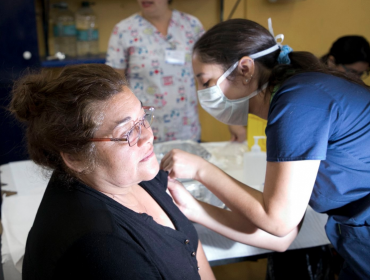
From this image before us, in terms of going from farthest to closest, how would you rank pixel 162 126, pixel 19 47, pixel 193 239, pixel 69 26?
pixel 69 26, pixel 19 47, pixel 162 126, pixel 193 239

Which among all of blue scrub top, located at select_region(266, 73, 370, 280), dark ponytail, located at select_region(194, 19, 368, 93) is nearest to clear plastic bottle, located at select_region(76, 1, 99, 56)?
dark ponytail, located at select_region(194, 19, 368, 93)

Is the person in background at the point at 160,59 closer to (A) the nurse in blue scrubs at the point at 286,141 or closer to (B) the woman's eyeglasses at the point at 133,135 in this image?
(A) the nurse in blue scrubs at the point at 286,141

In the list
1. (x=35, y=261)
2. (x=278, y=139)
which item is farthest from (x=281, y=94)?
(x=35, y=261)

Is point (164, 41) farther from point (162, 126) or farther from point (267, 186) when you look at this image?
point (267, 186)

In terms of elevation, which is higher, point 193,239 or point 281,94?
point 281,94

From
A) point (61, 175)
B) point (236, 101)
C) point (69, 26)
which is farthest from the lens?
point (69, 26)

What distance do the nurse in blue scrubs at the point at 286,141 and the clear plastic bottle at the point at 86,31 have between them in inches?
88.9

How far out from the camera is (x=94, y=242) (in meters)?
0.75

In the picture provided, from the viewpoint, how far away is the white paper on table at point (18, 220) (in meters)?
1.19

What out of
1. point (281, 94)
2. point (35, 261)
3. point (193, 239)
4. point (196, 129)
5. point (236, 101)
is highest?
point (281, 94)

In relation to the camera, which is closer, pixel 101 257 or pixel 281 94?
pixel 101 257

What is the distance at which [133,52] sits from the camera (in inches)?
94.6

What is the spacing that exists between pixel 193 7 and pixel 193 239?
282cm

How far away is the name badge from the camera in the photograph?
246 centimetres
